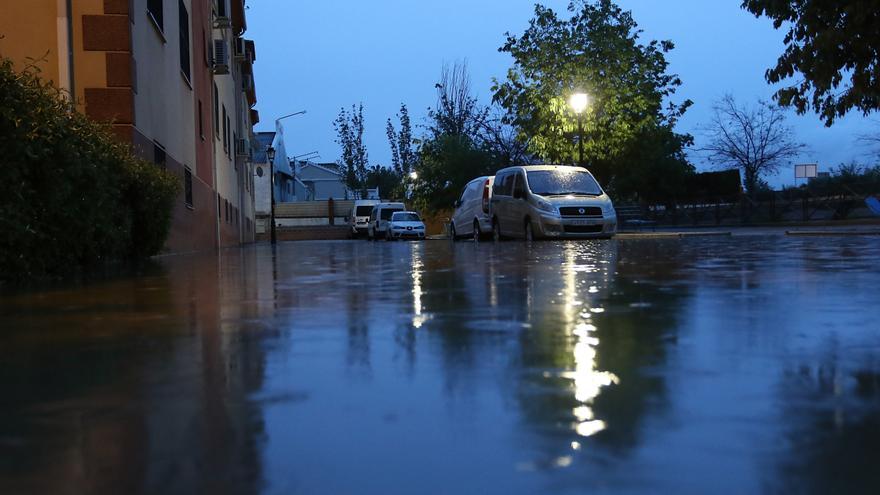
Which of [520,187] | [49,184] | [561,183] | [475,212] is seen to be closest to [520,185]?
[520,187]

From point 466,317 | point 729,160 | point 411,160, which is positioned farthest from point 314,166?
point 466,317

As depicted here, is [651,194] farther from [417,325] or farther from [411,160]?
[417,325]

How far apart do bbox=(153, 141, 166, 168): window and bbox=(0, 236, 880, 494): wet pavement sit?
9.72m

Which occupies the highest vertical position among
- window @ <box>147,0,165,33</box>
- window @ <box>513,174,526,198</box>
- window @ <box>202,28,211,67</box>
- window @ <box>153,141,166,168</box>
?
window @ <box>202,28,211,67</box>

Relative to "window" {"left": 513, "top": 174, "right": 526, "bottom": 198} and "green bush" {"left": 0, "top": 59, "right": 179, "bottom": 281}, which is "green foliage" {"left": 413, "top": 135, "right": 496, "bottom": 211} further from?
"green bush" {"left": 0, "top": 59, "right": 179, "bottom": 281}

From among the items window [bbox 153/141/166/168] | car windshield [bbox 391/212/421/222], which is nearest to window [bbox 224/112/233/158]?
car windshield [bbox 391/212/421/222]

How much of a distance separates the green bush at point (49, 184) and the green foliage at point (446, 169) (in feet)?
122

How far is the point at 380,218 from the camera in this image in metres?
45.5

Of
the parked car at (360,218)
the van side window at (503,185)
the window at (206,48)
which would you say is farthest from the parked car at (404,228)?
the van side window at (503,185)

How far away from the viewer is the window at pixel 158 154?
14.0 meters

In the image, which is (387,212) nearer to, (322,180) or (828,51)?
(828,51)

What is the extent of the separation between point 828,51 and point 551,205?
893cm

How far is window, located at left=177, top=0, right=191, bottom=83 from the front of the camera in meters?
18.4

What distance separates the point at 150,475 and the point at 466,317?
2.52m
